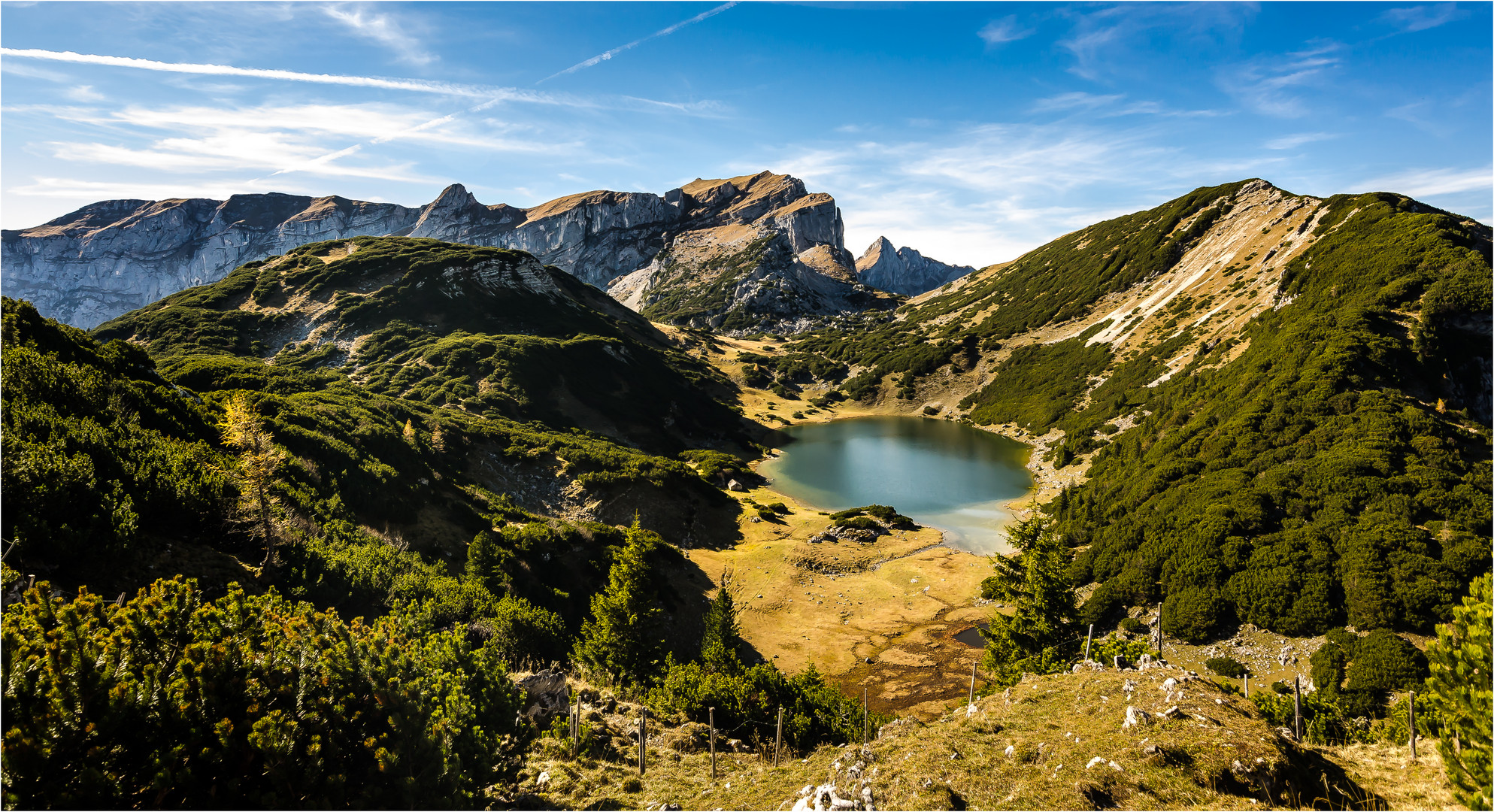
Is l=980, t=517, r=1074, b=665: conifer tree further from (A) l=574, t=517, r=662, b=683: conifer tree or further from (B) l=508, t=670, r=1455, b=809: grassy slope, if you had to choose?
(A) l=574, t=517, r=662, b=683: conifer tree

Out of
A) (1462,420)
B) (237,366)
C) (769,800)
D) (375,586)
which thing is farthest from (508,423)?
(1462,420)

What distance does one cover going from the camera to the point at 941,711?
976 inches

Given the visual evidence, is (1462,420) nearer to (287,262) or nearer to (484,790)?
(484,790)

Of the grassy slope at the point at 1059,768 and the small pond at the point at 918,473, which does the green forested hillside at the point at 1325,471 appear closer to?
the small pond at the point at 918,473

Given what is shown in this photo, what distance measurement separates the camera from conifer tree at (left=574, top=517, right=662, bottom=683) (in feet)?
72.1

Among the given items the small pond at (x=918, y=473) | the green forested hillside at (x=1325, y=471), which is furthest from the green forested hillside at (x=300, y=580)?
the green forested hillside at (x=1325, y=471)

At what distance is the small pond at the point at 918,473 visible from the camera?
55375 mm

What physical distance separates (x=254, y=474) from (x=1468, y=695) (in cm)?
2583

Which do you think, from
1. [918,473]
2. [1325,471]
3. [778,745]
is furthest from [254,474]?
[918,473]

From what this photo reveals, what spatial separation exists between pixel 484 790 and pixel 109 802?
6076mm

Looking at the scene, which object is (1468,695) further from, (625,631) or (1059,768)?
(625,631)

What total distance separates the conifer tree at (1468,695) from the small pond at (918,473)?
3779 cm

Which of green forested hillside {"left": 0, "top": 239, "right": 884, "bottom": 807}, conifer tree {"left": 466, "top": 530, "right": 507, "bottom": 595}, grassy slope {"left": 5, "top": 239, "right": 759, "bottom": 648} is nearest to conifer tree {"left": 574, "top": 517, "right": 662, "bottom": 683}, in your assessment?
green forested hillside {"left": 0, "top": 239, "right": 884, "bottom": 807}

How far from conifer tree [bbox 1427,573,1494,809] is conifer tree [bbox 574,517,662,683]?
20173 mm
